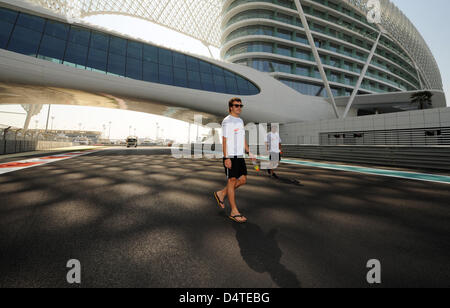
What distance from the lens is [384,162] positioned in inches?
321

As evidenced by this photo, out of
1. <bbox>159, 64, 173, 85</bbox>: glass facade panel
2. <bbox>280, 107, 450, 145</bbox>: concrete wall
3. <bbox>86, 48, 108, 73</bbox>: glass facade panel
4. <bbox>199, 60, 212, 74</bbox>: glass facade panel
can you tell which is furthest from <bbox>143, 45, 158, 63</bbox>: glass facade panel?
<bbox>280, 107, 450, 145</bbox>: concrete wall

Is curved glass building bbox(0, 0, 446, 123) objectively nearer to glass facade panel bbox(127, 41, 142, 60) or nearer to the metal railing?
glass facade panel bbox(127, 41, 142, 60)

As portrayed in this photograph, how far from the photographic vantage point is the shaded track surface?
53.1 inches

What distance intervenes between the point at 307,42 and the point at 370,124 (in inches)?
992

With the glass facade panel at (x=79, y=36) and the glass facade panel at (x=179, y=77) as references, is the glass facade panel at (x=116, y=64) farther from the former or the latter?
the glass facade panel at (x=179, y=77)

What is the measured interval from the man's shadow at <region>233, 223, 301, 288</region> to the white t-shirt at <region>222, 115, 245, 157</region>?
1020mm

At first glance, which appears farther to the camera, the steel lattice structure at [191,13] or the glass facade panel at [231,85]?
the steel lattice structure at [191,13]

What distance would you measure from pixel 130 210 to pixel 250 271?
2153 millimetres

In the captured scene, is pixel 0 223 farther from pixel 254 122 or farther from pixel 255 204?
pixel 254 122

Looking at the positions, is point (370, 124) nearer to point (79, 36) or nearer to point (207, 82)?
point (207, 82)

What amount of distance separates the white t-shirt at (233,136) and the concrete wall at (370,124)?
16472 mm

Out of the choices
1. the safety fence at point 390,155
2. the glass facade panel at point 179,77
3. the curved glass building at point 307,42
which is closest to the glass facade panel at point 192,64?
the glass facade panel at point 179,77

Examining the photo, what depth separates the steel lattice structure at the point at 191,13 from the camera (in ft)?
104

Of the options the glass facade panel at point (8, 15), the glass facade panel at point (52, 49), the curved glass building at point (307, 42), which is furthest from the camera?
the curved glass building at point (307, 42)
